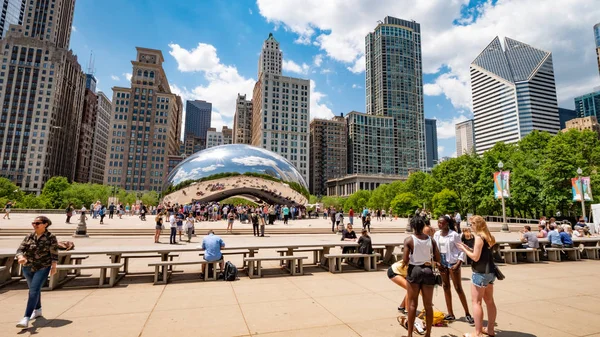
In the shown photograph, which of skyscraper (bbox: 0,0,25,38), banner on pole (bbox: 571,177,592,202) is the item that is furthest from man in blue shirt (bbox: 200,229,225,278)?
skyscraper (bbox: 0,0,25,38)

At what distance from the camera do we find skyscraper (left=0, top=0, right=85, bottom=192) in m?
100

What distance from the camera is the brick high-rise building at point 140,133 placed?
109062 mm

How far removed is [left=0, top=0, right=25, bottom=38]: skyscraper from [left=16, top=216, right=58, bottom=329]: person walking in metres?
182

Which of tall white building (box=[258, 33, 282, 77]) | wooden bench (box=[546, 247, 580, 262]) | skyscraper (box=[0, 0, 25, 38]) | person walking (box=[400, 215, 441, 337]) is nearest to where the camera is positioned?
person walking (box=[400, 215, 441, 337])

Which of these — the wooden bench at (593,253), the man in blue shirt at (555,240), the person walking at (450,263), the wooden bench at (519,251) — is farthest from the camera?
the wooden bench at (593,253)

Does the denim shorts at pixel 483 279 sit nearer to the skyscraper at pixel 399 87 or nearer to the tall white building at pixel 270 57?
the tall white building at pixel 270 57

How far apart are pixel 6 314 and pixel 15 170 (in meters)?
131

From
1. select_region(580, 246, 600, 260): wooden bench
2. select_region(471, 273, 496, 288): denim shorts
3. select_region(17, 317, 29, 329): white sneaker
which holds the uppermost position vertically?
select_region(471, 273, 496, 288): denim shorts

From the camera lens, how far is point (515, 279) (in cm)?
785

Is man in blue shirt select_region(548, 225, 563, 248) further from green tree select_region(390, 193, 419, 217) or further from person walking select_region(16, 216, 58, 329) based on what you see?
green tree select_region(390, 193, 419, 217)

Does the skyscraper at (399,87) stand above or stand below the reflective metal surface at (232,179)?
above

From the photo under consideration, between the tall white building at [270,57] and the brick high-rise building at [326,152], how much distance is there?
3290 centimetres

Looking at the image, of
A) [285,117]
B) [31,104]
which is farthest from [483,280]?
[31,104]

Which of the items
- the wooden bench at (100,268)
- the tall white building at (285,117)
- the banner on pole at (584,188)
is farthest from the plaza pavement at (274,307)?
the tall white building at (285,117)
